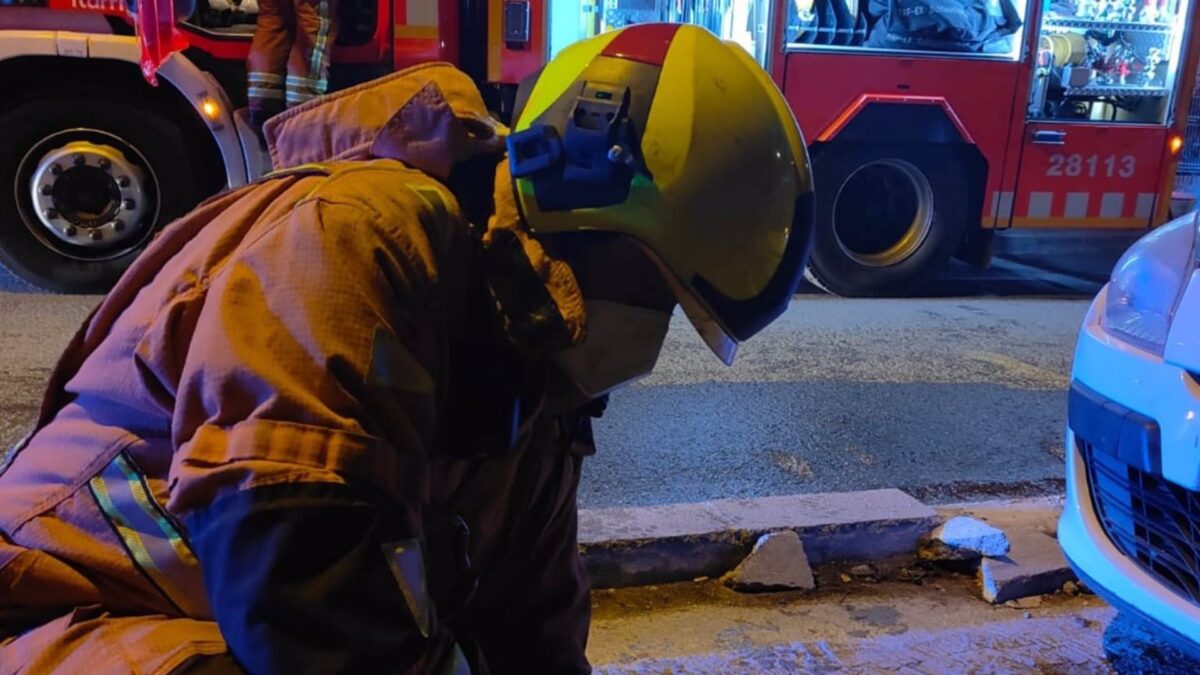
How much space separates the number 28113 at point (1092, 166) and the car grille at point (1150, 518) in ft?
16.1

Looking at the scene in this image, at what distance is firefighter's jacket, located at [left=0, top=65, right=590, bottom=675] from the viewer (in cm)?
101

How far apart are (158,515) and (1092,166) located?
22.9ft

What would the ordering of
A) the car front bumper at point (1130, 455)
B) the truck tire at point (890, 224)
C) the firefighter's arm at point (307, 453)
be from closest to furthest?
the firefighter's arm at point (307, 453) → the car front bumper at point (1130, 455) → the truck tire at point (890, 224)

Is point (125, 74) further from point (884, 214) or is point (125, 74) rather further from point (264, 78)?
point (884, 214)

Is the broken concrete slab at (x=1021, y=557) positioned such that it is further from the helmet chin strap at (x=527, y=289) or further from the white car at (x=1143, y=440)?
the helmet chin strap at (x=527, y=289)

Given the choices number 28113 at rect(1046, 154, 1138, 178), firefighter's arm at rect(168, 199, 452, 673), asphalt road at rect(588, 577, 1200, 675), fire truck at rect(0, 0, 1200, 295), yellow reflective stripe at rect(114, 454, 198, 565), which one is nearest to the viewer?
firefighter's arm at rect(168, 199, 452, 673)

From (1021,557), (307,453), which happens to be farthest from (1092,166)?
(307,453)

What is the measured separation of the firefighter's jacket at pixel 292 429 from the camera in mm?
1008

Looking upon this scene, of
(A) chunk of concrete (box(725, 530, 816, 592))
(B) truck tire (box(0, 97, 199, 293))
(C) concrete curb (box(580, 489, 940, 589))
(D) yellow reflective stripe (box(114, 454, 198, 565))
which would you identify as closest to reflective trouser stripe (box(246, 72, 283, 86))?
(B) truck tire (box(0, 97, 199, 293))

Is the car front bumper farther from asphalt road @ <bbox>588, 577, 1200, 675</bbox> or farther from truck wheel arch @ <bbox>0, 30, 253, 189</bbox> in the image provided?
truck wheel arch @ <bbox>0, 30, 253, 189</bbox>

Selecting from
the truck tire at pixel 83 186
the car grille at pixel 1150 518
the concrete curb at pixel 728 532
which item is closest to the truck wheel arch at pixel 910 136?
the concrete curb at pixel 728 532

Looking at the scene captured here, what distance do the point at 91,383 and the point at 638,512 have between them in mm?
2070

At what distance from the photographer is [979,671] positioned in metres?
2.65

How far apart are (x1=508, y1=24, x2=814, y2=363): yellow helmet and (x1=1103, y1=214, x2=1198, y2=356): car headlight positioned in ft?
4.38
